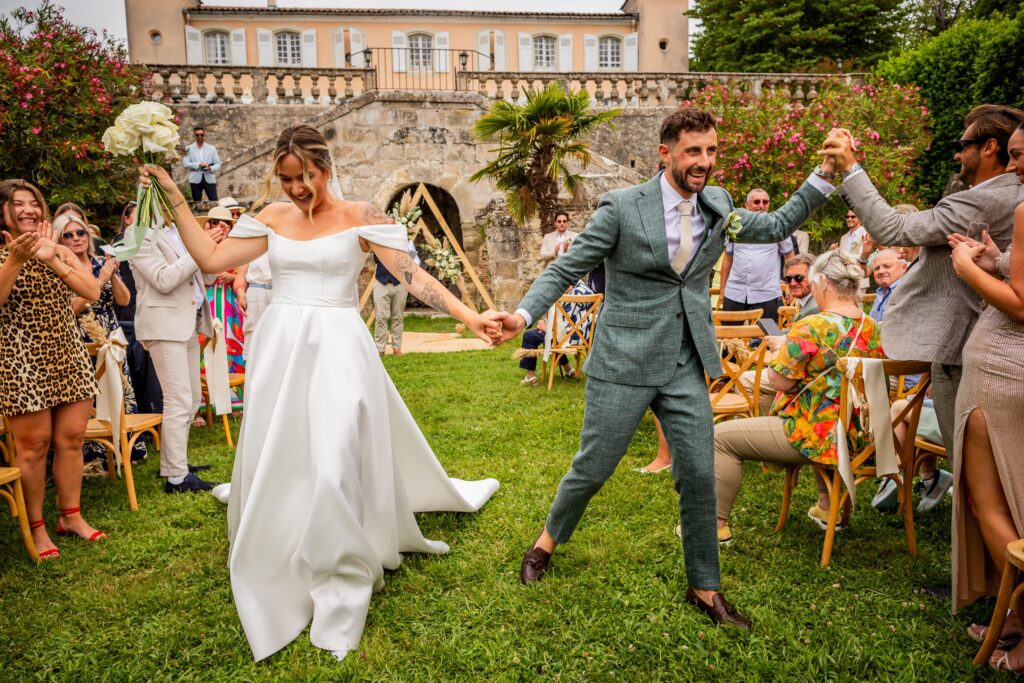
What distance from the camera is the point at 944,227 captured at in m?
3.10

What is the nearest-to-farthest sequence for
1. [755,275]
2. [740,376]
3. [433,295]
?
[433,295]
[740,376]
[755,275]

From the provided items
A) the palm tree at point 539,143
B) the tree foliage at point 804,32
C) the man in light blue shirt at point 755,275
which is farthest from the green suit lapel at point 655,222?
the tree foliage at point 804,32

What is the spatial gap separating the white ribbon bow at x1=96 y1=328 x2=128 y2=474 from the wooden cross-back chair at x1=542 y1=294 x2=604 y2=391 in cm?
439

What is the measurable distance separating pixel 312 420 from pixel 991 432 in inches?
112

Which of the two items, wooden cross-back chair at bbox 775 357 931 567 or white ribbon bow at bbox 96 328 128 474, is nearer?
wooden cross-back chair at bbox 775 357 931 567

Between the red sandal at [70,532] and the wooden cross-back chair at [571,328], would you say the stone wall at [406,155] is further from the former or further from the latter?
the red sandal at [70,532]

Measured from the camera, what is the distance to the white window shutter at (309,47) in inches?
1118

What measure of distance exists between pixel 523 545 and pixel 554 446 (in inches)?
79.6

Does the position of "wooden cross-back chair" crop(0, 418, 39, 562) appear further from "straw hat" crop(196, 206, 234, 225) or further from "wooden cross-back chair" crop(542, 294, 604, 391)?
"wooden cross-back chair" crop(542, 294, 604, 391)

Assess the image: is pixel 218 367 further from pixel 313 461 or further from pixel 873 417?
pixel 873 417

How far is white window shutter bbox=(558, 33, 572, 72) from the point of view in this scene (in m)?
29.6

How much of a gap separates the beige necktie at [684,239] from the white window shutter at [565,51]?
29130 mm

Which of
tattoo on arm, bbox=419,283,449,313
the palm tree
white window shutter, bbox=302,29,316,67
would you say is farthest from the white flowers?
white window shutter, bbox=302,29,316,67

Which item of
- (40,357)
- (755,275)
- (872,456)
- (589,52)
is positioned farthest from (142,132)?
(589,52)
